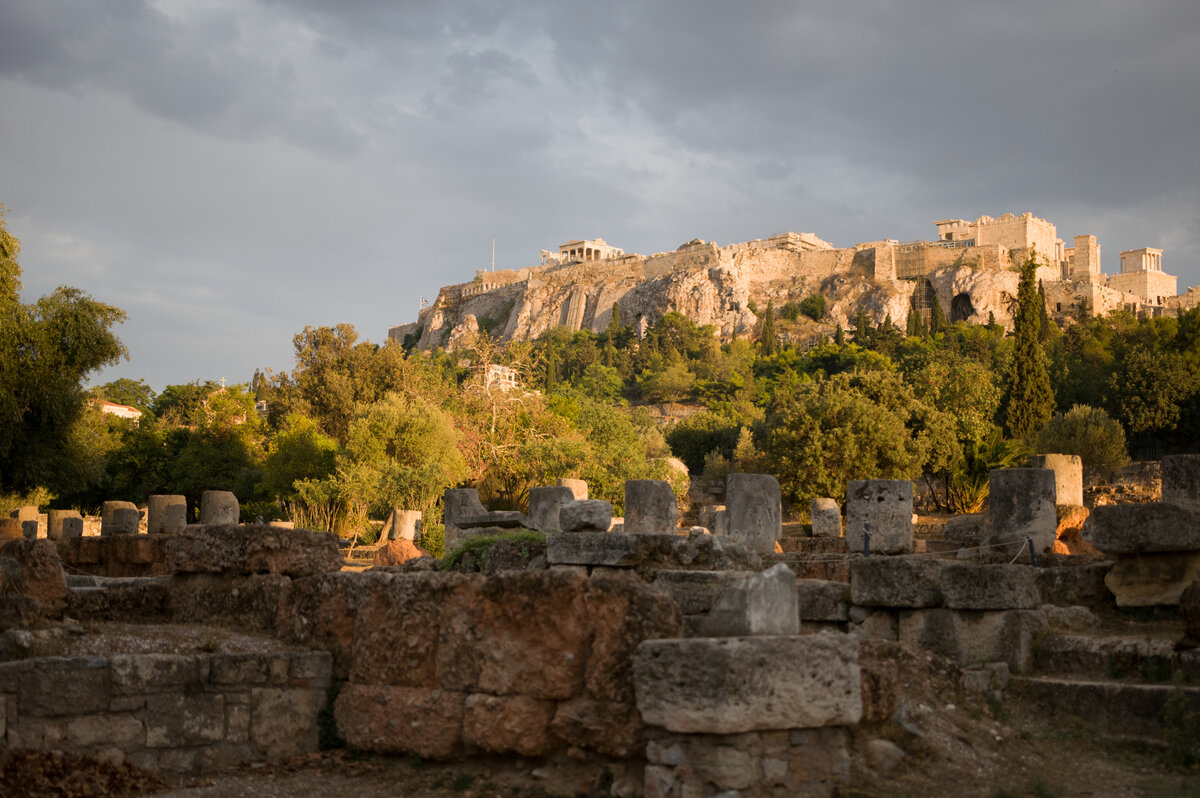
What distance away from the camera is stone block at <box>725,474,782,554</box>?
14141 mm

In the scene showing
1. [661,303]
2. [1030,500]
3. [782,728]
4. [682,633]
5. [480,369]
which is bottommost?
[782,728]

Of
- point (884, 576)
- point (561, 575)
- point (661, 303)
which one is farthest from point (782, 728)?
point (661, 303)

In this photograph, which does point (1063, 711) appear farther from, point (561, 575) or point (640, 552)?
point (561, 575)

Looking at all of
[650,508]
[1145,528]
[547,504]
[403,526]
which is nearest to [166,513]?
[403,526]

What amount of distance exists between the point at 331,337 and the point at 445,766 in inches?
1891

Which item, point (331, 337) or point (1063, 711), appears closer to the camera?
point (1063, 711)

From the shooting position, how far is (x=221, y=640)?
6.97 metres

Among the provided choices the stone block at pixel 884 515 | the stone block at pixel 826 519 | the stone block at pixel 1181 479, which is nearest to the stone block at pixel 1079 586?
the stone block at pixel 1181 479

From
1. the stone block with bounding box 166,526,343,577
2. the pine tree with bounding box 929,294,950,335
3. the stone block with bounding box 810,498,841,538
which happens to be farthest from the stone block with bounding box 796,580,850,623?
the pine tree with bounding box 929,294,950,335

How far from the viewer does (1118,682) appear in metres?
7.80

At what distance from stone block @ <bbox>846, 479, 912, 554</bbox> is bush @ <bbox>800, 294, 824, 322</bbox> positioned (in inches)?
3226

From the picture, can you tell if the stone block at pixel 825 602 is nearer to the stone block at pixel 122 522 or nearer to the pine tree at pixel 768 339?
the stone block at pixel 122 522

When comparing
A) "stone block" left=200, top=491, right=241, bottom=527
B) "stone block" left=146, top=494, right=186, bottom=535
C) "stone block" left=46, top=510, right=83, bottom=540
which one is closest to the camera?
"stone block" left=200, top=491, right=241, bottom=527

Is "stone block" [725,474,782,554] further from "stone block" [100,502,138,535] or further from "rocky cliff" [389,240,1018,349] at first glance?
"rocky cliff" [389,240,1018,349]
